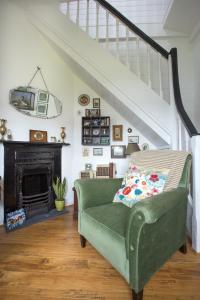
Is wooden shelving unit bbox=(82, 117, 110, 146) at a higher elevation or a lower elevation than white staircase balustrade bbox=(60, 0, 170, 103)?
lower

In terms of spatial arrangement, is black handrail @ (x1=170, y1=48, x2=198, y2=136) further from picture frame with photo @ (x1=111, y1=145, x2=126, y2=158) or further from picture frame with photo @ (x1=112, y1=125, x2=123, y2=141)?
picture frame with photo @ (x1=111, y1=145, x2=126, y2=158)

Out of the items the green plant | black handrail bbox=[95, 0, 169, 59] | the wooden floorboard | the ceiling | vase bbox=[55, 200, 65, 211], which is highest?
the ceiling

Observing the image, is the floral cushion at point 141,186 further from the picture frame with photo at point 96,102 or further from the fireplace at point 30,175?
the picture frame with photo at point 96,102

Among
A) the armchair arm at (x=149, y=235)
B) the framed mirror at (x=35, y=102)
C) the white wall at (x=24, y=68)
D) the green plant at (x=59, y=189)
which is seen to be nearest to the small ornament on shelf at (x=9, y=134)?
the white wall at (x=24, y=68)

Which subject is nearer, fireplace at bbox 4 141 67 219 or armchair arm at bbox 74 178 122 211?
armchair arm at bbox 74 178 122 211

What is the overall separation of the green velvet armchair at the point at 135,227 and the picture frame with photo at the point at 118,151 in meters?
1.36

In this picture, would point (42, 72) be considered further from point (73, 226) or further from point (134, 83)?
point (73, 226)

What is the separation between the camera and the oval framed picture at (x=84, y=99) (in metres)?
3.01

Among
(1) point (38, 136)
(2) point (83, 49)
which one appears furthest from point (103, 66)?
(1) point (38, 136)

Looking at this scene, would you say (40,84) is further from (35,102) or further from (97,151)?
(97,151)

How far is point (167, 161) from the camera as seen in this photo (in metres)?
1.54

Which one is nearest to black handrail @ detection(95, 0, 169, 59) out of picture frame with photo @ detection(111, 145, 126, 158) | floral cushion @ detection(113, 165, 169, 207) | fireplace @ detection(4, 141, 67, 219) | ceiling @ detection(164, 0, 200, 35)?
ceiling @ detection(164, 0, 200, 35)

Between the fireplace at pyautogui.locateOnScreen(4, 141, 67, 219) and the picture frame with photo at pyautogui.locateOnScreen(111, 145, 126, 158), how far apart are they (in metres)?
0.89

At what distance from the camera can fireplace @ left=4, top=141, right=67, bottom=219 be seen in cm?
212
